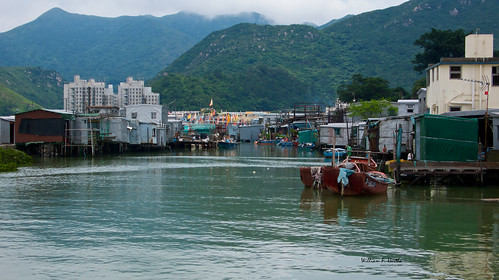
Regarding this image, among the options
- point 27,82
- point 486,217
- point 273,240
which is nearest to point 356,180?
point 486,217

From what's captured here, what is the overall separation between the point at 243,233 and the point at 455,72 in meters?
25.0

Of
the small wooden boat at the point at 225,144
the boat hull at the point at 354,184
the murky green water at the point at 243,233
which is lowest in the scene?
the murky green water at the point at 243,233

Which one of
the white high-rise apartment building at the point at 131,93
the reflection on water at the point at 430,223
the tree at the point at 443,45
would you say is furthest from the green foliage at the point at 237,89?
the reflection on water at the point at 430,223

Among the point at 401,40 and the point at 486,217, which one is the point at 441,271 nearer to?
the point at 486,217

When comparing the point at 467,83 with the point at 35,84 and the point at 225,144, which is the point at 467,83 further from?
the point at 35,84

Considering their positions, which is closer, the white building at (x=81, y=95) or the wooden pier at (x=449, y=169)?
the wooden pier at (x=449, y=169)

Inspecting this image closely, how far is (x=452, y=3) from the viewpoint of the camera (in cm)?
18162

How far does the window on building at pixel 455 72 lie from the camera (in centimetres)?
3681

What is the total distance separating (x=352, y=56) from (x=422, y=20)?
2554cm

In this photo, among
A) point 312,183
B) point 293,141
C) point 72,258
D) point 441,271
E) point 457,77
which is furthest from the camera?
point 293,141

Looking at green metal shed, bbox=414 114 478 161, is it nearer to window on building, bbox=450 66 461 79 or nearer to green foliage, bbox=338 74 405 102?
window on building, bbox=450 66 461 79

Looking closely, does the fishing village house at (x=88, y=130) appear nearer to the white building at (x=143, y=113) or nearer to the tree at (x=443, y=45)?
the white building at (x=143, y=113)

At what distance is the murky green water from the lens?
45.1 feet

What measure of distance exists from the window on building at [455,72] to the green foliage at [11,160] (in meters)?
31.3
